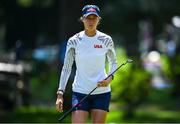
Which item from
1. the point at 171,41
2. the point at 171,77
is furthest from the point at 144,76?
the point at 171,41

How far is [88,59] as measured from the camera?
796 centimetres

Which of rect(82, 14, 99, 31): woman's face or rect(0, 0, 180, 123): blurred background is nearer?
rect(82, 14, 99, 31): woman's face

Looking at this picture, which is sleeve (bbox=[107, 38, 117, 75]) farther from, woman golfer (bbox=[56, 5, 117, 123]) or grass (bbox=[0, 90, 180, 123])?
grass (bbox=[0, 90, 180, 123])

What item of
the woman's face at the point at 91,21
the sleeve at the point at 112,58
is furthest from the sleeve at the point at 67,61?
the sleeve at the point at 112,58

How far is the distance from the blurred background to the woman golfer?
25.8 ft

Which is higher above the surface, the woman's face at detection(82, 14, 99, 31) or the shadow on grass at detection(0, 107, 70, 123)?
the woman's face at detection(82, 14, 99, 31)

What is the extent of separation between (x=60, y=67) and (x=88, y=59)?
33.6 ft

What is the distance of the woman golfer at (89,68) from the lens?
798 centimetres

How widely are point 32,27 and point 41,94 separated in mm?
4559

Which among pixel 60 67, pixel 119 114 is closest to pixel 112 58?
pixel 119 114

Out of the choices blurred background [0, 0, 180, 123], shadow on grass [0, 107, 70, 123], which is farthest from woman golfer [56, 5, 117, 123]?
blurred background [0, 0, 180, 123]

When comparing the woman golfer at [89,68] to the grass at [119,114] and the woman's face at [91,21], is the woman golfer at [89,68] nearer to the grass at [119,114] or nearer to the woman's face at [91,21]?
the woman's face at [91,21]

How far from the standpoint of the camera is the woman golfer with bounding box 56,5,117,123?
26.2 feet

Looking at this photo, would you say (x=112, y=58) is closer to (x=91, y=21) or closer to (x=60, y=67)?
(x=91, y=21)
